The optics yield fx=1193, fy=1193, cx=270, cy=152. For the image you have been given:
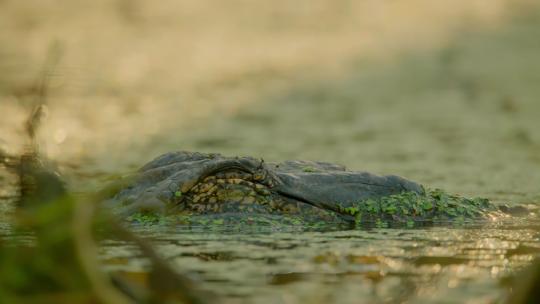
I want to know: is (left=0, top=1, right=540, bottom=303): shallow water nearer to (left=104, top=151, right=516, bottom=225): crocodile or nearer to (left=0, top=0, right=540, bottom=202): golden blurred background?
(left=0, top=0, right=540, bottom=202): golden blurred background

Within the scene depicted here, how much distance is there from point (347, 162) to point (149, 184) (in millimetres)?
6041

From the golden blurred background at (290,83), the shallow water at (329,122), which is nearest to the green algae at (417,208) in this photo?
the shallow water at (329,122)

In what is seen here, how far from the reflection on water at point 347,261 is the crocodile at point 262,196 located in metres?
0.37

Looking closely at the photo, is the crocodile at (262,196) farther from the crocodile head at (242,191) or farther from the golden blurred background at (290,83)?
the golden blurred background at (290,83)

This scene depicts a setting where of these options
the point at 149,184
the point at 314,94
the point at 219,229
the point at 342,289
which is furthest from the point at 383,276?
the point at 314,94

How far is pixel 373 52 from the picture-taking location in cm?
2150

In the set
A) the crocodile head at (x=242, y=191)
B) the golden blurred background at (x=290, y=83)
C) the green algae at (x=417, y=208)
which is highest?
A: the golden blurred background at (x=290, y=83)

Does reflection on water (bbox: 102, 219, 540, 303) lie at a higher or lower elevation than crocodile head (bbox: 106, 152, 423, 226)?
lower

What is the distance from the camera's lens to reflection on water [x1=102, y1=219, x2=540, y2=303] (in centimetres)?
534

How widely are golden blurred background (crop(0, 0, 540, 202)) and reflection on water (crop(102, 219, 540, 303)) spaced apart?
4.68 meters

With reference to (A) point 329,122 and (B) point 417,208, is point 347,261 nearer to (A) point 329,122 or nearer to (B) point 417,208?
(B) point 417,208

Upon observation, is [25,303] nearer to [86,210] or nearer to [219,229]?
[86,210]

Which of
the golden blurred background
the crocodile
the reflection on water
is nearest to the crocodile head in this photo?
the crocodile

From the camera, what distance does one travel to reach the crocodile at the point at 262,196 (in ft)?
26.5
